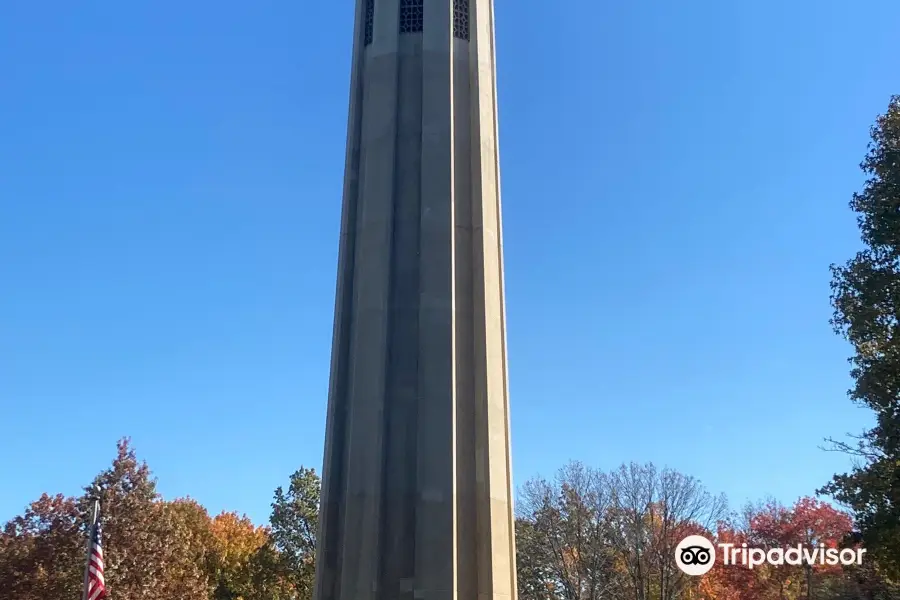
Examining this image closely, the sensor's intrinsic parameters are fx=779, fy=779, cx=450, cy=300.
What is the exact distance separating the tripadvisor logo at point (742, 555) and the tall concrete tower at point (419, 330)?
22.0 meters

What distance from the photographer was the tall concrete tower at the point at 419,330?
14164mm

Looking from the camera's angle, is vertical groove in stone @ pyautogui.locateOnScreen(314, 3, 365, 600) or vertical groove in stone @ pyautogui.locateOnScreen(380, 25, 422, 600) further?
vertical groove in stone @ pyautogui.locateOnScreen(314, 3, 365, 600)

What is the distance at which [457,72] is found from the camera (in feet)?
58.7

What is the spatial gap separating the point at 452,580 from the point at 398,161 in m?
8.79

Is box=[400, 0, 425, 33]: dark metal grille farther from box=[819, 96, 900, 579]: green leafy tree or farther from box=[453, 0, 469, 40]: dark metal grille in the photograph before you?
box=[819, 96, 900, 579]: green leafy tree

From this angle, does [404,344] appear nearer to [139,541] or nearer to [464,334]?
[464,334]

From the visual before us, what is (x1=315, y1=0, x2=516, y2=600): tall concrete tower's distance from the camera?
46.5 feet

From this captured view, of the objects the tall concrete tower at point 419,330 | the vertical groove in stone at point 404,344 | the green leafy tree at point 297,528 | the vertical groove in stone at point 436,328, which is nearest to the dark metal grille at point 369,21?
the tall concrete tower at point 419,330

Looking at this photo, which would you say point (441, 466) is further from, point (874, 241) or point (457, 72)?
point (874, 241)

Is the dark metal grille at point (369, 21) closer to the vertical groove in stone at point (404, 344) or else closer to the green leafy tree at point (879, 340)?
the vertical groove in stone at point (404, 344)

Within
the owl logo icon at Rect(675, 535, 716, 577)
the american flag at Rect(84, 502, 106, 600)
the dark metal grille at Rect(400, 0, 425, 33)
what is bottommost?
the american flag at Rect(84, 502, 106, 600)

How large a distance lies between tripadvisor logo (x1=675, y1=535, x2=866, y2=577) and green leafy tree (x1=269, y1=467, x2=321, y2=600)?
2091 cm

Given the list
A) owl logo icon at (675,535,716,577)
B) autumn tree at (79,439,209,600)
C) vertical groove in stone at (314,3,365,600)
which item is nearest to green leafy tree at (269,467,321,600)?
autumn tree at (79,439,209,600)

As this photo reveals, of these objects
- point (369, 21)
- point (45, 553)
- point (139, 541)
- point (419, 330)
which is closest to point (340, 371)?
point (419, 330)
